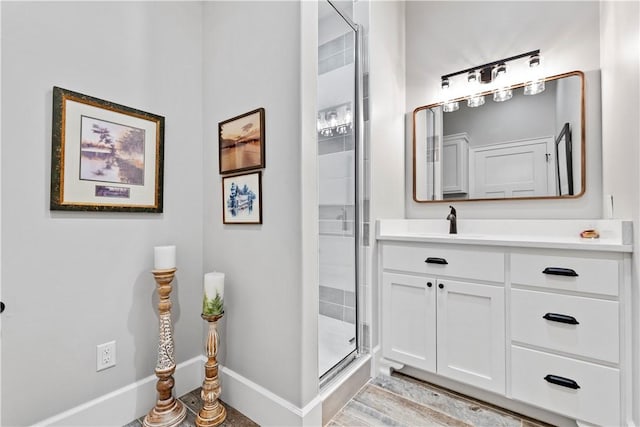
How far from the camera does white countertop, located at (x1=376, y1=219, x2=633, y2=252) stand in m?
1.31

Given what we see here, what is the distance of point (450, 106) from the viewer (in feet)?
7.06

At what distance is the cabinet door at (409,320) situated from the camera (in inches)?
66.9

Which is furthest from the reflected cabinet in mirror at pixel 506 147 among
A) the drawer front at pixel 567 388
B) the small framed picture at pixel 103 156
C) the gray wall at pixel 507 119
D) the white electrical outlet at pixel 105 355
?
the white electrical outlet at pixel 105 355

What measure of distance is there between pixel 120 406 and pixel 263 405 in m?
0.69

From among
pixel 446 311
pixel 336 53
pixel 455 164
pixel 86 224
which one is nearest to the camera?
pixel 86 224

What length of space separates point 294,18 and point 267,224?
96 cm

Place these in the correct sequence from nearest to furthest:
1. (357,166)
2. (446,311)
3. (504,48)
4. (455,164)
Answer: (446,311), (357,166), (504,48), (455,164)

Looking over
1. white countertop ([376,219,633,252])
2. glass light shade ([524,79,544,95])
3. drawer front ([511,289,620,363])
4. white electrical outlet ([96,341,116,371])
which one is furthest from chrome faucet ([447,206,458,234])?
white electrical outlet ([96,341,116,371])

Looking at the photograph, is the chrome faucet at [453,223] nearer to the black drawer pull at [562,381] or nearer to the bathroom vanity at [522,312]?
the bathroom vanity at [522,312]

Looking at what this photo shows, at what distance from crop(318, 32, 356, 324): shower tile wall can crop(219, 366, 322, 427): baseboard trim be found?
0.72 metres

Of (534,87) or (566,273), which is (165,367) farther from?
(534,87)

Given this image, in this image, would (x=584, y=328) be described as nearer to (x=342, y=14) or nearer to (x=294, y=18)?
(x=294, y=18)

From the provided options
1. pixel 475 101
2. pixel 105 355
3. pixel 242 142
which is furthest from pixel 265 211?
pixel 475 101

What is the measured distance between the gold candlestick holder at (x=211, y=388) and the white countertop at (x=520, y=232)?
1.13m
